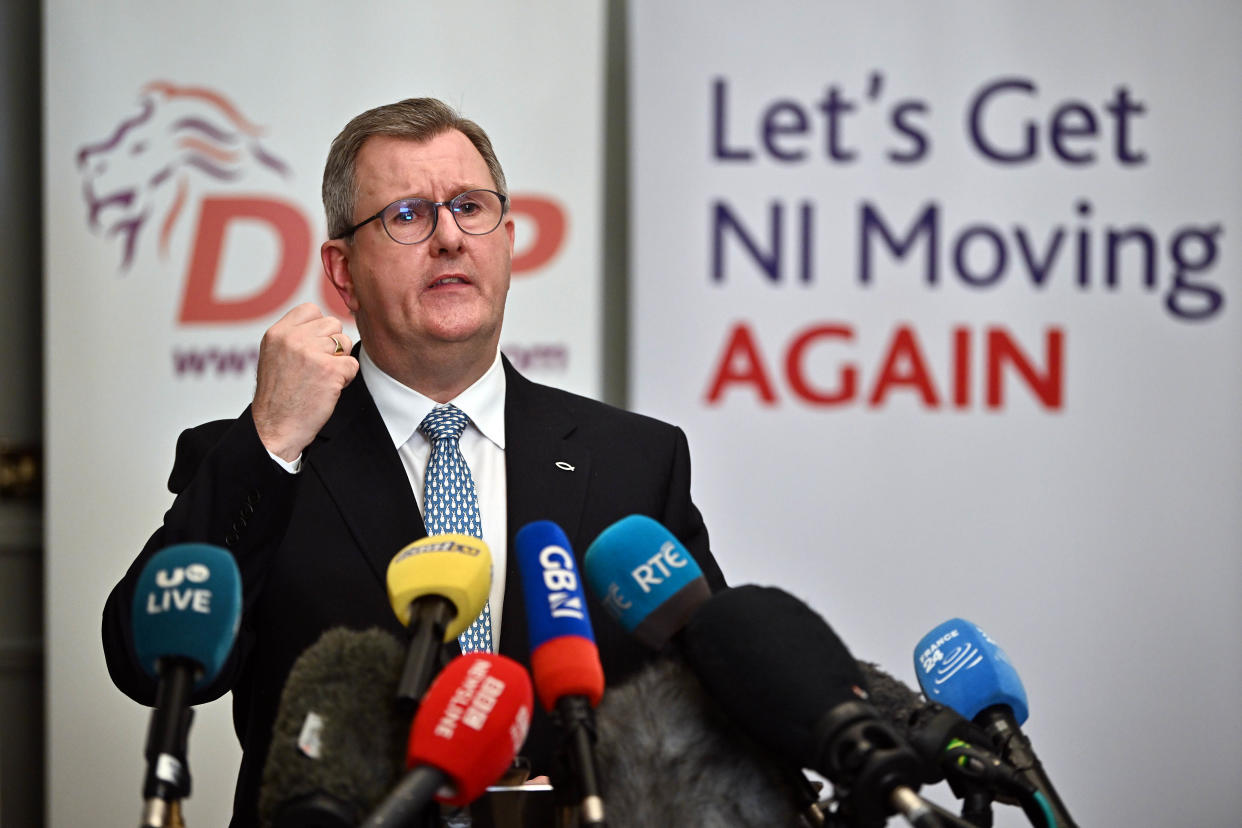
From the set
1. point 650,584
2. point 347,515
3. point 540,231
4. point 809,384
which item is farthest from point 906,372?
point 650,584

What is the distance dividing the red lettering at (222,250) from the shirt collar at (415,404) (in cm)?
154

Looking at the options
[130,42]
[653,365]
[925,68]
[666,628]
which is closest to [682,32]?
[925,68]

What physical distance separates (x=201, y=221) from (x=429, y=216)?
1.76m

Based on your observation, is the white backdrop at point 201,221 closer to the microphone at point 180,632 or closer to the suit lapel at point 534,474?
the suit lapel at point 534,474

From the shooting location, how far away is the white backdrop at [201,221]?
3.52 m

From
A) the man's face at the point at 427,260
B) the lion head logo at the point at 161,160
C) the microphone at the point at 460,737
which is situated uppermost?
Result: the lion head logo at the point at 161,160

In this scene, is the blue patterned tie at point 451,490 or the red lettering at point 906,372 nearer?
the blue patterned tie at point 451,490

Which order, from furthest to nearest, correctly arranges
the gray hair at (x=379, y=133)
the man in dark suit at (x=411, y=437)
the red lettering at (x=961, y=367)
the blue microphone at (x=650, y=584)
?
1. the red lettering at (x=961, y=367)
2. the gray hair at (x=379, y=133)
3. the man in dark suit at (x=411, y=437)
4. the blue microphone at (x=650, y=584)

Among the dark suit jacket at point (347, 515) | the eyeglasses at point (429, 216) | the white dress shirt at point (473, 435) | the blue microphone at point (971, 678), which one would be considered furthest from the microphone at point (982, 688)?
the eyeglasses at point (429, 216)

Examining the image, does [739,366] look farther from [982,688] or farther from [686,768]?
[686,768]

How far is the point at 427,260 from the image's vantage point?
2115mm

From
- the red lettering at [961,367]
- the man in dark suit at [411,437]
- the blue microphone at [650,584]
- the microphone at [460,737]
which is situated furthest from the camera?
the red lettering at [961,367]

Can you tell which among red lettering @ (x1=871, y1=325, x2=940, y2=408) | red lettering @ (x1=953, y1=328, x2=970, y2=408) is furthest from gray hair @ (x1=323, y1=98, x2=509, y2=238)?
red lettering @ (x1=953, y1=328, x2=970, y2=408)

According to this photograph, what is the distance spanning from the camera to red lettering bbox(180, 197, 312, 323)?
361 cm
